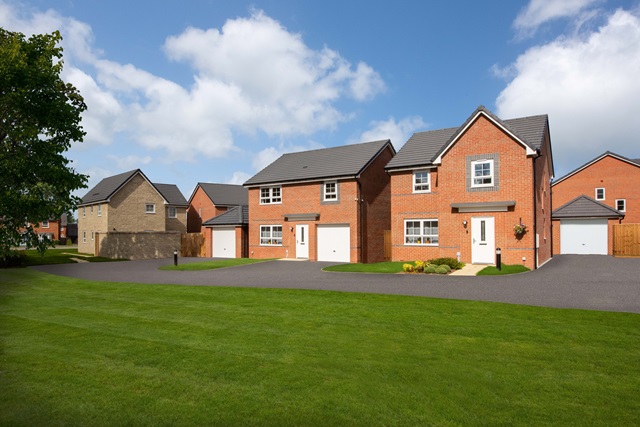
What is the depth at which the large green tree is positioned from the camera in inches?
904

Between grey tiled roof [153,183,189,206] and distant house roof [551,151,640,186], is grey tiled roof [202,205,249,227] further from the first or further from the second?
distant house roof [551,151,640,186]

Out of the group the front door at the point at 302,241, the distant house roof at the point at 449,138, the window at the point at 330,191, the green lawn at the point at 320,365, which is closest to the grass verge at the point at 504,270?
the distant house roof at the point at 449,138

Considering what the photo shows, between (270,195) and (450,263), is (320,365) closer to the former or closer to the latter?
(450,263)

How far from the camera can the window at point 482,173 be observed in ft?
79.7

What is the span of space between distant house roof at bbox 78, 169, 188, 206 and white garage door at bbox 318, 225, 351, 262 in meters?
24.3

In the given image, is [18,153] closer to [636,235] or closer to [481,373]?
[481,373]

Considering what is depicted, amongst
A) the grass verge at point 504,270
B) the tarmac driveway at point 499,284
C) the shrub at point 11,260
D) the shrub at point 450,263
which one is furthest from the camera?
the shrub at point 11,260

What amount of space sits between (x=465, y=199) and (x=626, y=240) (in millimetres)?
13784

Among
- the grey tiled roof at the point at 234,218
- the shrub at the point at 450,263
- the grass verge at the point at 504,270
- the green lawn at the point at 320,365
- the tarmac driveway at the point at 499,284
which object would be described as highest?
the grey tiled roof at the point at 234,218

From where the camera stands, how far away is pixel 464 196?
2506 cm

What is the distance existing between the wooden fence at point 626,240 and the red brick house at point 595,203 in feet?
8.29

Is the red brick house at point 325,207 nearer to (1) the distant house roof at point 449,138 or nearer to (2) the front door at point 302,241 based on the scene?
(2) the front door at point 302,241

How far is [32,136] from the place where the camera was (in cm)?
2378

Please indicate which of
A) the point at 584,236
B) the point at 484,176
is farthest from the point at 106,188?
the point at 584,236
